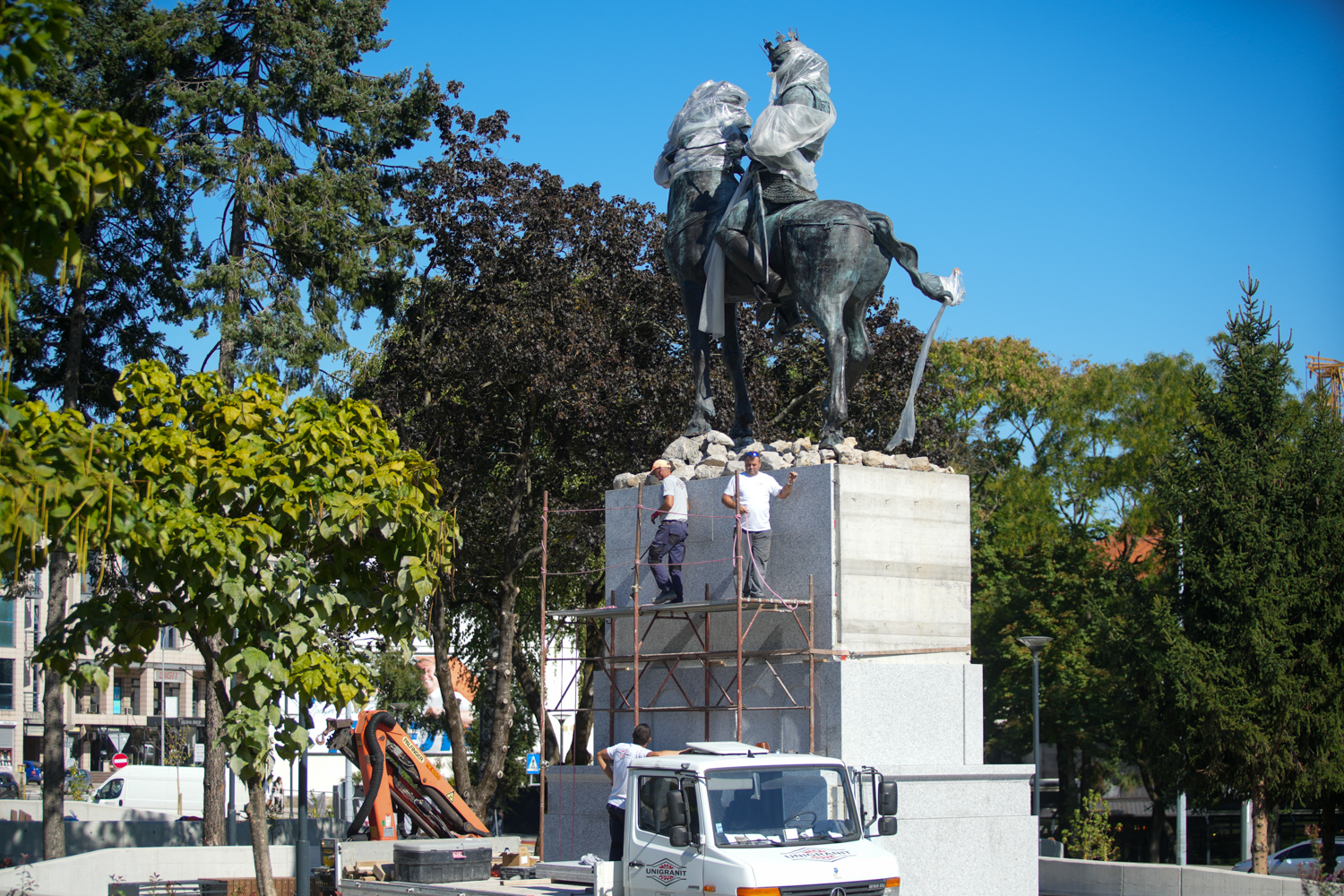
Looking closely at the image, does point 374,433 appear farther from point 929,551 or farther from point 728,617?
point 929,551

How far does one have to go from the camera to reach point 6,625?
69.6 m


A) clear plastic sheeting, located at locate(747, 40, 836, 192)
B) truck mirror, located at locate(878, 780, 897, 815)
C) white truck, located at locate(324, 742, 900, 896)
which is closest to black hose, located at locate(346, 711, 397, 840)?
white truck, located at locate(324, 742, 900, 896)

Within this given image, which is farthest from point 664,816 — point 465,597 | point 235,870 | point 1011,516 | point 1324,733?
point 1011,516

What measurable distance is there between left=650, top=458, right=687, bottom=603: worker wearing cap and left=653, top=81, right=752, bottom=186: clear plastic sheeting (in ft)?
12.6

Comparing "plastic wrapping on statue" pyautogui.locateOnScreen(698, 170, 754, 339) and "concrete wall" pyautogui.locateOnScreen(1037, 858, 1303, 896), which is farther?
"concrete wall" pyautogui.locateOnScreen(1037, 858, 1303, 896)

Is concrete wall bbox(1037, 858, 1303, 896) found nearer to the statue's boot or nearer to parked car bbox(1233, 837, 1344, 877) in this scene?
the statue's boot

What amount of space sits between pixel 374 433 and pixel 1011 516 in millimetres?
39754

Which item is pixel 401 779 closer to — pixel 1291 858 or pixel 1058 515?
pixel 1291 858

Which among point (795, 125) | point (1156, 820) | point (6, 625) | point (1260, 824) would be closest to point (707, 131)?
point (795, 125)

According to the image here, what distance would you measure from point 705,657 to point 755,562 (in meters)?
1.10

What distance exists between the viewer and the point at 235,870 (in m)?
20.8

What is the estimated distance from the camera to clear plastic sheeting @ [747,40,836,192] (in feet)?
50.4

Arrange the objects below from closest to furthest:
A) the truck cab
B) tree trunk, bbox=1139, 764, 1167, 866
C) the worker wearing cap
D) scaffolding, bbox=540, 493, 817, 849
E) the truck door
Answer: the truck cab, the truck door, scaffolding, bbox=540, 493, 817, 849, the worker wearing cap, tree trunk, bbox=1139, 764, 1167, 866

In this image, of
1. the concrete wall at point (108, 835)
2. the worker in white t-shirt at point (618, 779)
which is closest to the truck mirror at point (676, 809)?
the worker in white t-shirt at point (618, 779)
